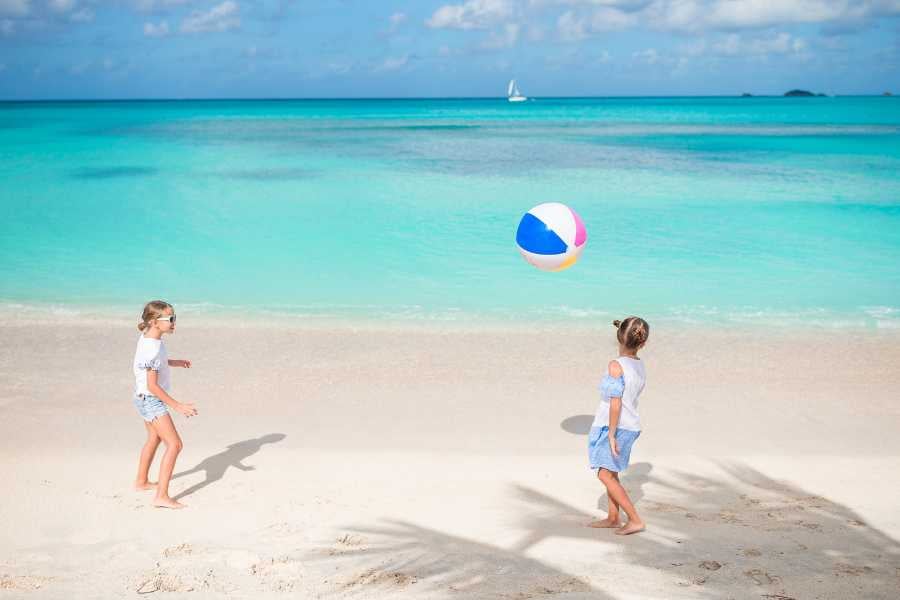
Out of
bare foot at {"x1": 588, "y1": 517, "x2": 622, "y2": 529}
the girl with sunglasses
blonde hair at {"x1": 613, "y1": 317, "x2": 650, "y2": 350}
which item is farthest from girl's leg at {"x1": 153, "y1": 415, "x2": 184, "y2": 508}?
blonde hair at {"x1": 613, "y1": 317, "x2": 650, "y2": 350}

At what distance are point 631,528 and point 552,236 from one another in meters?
2.81

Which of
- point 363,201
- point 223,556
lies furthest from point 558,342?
point 363,201

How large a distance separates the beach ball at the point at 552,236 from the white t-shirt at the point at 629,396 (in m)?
2.22

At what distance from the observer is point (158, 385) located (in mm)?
5641

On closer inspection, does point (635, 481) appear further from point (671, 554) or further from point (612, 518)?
point (671, 554)

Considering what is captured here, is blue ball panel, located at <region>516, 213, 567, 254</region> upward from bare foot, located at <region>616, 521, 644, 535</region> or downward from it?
upward

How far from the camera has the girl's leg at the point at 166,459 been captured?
5.57 meters

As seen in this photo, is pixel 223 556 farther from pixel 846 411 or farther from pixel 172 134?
pixel 172 134

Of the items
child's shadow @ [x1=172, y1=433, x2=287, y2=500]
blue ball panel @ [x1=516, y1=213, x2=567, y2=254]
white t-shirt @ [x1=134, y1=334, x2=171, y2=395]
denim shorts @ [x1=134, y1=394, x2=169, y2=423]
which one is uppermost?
blue ball panel @ [x1=516, y1=213, x2=567, y2=254]

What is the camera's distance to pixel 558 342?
32.8 feet

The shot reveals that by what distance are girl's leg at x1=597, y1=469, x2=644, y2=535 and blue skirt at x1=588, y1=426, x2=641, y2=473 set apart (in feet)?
0.16

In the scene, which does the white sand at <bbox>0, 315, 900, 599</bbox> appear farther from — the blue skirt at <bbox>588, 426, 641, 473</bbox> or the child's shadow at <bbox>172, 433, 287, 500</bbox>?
the blue skirt at <bbox>588, 426, 641, 473</bbox>

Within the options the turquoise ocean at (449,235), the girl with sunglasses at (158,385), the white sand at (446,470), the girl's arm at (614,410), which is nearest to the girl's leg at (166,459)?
the girl with sunglasses at (158,385)

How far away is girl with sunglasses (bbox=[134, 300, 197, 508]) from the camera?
217 inches
